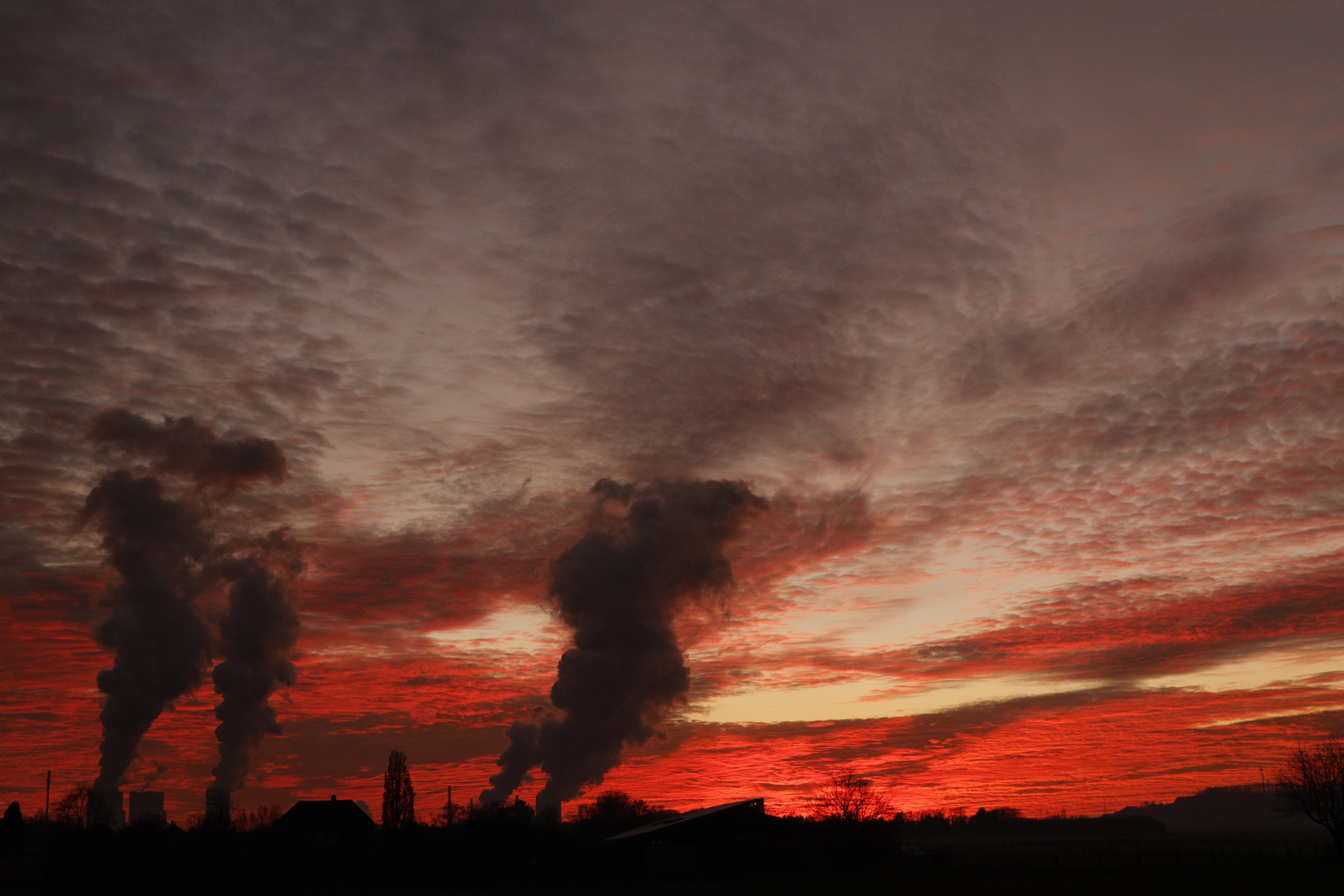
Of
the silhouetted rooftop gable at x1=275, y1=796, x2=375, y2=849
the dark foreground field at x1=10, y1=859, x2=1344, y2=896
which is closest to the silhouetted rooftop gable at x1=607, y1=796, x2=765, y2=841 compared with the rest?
the dark foreground field at x1=10, y1=859, x2=1344, y2=896

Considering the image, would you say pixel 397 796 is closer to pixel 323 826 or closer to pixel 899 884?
pixel 323 826

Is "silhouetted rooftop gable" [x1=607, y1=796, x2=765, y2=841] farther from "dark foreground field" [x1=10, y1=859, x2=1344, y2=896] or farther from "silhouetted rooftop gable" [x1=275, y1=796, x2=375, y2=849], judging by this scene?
"silhouetted rooftop gable" [x1=275, y1=796, x2=375, y2=849]

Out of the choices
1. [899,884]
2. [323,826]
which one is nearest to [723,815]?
[899,884]

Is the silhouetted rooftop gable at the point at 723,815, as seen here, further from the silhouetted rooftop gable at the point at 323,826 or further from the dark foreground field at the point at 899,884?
the silhouetted rooftop gable at the point at 323,826

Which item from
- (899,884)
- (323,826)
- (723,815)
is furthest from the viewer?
(323,826)

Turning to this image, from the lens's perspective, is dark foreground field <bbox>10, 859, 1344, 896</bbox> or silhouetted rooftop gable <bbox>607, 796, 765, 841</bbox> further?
silhouetted rooftop gable <bbox>607, 796, 765, 841</bbox>

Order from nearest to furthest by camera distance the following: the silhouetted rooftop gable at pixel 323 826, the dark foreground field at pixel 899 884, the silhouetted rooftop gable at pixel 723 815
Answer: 1. the dark foreground field at pixel 899 884
2. the silhouetted rooftop gable at pixel 723 815
3. the silhouetted rooftop gable at pixel 323 826

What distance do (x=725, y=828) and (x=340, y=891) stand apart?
96.0 feet

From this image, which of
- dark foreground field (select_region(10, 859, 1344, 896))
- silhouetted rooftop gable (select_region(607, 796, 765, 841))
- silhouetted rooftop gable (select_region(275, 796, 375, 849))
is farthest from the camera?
silhouetted rooftop gable (select_region(275, 796, 375, 849))

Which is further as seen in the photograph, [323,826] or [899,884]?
[323,826]

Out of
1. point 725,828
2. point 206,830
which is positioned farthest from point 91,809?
point 725,828

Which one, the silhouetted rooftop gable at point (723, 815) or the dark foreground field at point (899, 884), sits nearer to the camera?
the dark foreground field at point (899, 884)

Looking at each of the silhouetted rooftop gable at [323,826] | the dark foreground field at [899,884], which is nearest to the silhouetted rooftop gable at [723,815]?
the dark foreground field at [899,884]

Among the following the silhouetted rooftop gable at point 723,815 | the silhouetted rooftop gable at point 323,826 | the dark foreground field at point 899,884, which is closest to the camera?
the dark foreground field at point 899,884
